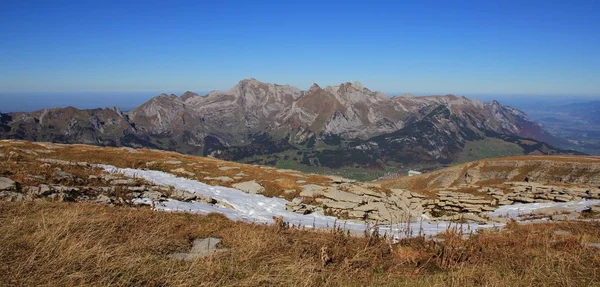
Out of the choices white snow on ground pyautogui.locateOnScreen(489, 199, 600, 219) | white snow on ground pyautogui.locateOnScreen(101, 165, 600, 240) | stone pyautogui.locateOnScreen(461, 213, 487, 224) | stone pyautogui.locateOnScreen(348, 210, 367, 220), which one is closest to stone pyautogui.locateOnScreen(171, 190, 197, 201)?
white snow on ground pyautogui.locateOnScreen(101, 165, 600, 240)

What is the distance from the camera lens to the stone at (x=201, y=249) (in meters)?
8.96

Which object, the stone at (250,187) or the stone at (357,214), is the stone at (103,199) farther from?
the stone at (357,214)

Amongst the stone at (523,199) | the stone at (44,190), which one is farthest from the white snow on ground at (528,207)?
the stone at (44,190)

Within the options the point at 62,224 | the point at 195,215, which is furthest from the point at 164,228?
the point at 195,215

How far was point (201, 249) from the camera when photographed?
1017 cm

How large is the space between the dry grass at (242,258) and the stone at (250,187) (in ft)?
59.9

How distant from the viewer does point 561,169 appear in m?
73.1

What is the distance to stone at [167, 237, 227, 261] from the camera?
8.96 metres

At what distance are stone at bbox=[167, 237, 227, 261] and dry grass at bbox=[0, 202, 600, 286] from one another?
1.13ft

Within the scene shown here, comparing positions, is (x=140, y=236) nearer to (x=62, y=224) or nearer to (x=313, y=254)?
(x=62, y=224)

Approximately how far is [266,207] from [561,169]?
76794mm

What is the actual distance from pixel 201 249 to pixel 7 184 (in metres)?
13.2

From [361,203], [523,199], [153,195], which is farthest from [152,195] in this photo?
[523,199]

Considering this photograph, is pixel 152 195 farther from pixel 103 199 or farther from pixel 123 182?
pixel 123 182
